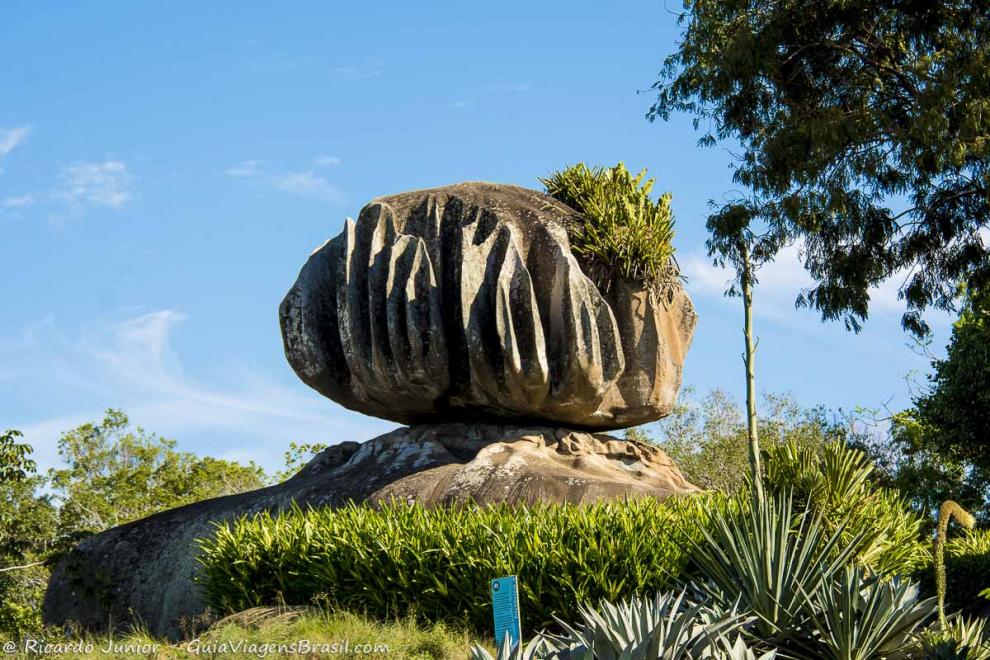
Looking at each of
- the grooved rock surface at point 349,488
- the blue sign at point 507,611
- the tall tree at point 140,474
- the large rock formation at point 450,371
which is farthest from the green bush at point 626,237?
the tall tree at point 140,474

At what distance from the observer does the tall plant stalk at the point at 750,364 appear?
12407 millimetres

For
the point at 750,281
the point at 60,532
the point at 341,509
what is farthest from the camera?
the point at 60,532

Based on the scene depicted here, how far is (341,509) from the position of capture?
14195 millimetres

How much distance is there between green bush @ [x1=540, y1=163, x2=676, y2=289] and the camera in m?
15.8

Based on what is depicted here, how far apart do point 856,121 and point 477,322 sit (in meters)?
5.90

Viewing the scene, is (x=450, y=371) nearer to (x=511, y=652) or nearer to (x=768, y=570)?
(x=768, y=570)

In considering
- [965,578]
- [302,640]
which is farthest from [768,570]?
[965,578]

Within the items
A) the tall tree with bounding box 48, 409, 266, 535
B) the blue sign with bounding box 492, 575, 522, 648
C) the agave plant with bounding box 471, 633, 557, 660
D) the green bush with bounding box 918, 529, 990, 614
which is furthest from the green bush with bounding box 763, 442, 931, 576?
the tall tree with bounding box 48, 409, 266, 535

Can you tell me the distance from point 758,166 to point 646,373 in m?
3.64

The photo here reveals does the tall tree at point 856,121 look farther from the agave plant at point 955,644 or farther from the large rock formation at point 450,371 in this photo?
the agave plant at point 955,644

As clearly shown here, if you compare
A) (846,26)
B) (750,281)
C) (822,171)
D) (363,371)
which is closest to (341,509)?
(363,371)

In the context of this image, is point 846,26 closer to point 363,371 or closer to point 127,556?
point 363,371

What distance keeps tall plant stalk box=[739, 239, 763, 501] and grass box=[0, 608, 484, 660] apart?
321 centimetres

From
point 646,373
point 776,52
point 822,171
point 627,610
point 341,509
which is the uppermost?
point 776,52
